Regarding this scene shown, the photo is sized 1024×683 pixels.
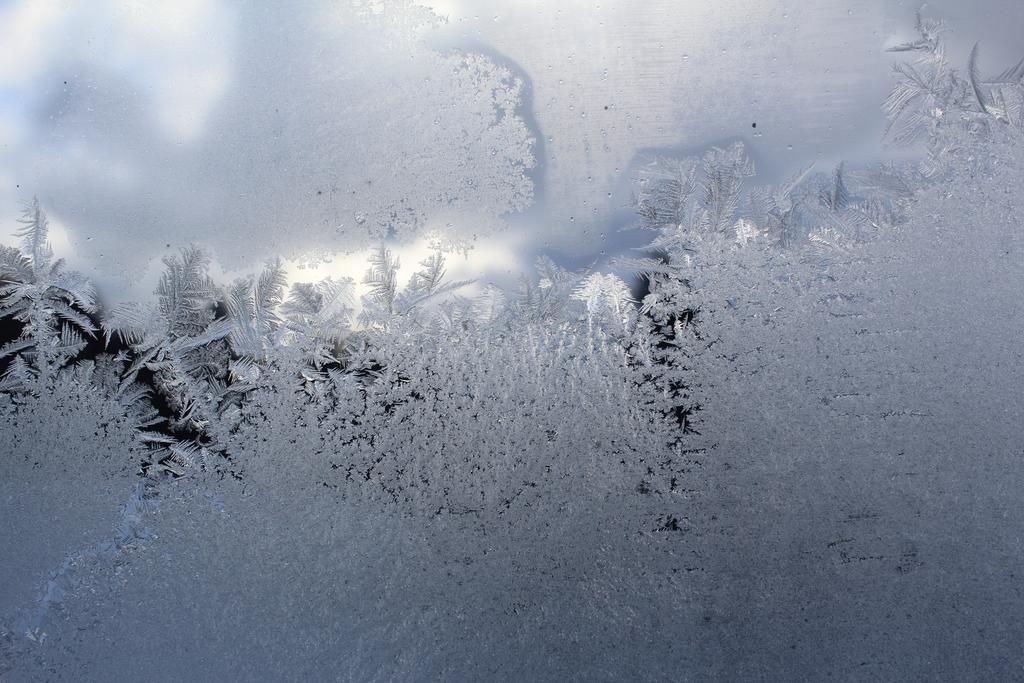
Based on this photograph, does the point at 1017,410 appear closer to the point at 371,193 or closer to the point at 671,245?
the point at 671,245

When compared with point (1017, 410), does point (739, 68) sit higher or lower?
higher

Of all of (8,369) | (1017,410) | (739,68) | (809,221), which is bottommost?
(8,369)

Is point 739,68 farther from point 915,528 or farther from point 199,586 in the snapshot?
point 199,586

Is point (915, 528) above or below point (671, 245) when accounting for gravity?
below

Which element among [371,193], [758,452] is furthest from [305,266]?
[758,452]

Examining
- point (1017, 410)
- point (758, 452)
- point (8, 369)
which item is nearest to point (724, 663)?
point (758, 452)

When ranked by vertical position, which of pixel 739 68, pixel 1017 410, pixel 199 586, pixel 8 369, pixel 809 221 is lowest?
pixel 199 586

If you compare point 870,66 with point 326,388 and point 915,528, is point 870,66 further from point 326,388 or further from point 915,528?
point 326,388

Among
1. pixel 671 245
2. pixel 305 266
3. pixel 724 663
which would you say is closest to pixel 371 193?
pixel 305 266
